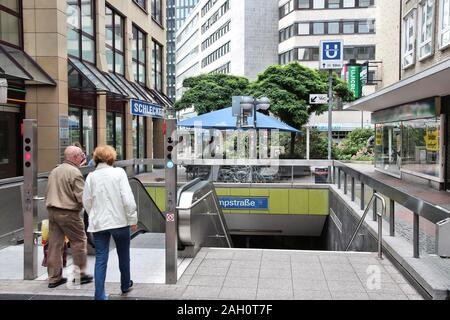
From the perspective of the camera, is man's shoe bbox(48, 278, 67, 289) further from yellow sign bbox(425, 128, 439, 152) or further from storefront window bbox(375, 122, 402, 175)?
storefront window bbox(375, 122, 402, 175)

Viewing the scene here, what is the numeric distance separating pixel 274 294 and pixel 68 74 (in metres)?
12.6

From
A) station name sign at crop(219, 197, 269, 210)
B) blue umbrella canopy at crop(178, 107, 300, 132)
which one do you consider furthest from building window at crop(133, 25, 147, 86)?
station name sign at crop(219, 197, 269, 210)

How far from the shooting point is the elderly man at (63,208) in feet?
18.3

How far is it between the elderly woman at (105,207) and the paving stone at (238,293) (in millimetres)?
1205

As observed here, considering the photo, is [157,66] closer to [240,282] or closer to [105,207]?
[240,282]

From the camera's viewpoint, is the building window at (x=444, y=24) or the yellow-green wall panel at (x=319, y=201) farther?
the building window at (x=444, y=24)

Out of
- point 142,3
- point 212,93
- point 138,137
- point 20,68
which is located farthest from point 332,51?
point 212,93

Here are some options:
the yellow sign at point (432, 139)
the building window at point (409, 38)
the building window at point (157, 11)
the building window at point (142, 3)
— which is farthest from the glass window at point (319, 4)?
the yellow sign at point (432, 139)

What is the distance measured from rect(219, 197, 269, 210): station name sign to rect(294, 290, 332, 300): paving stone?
32.3ft

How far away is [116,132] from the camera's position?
21.9 m

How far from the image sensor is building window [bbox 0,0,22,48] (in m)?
13.5

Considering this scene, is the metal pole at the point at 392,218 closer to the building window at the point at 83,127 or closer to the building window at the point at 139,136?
the building window at the point at 83,127
